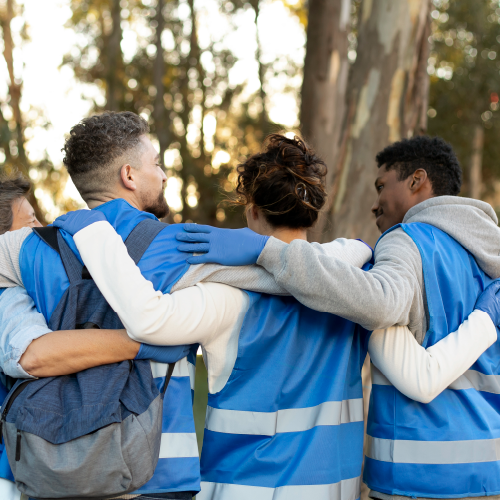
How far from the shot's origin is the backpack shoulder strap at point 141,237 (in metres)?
1.69

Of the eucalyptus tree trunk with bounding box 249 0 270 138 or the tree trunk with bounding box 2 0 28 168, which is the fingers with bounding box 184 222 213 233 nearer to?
the tree trunk with bounding box 2 0 28 168

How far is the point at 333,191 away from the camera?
453cm

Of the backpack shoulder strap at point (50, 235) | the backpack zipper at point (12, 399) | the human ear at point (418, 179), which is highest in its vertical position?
the human ear at point (418, 179)

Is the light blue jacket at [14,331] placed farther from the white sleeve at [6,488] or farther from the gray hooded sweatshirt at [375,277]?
the gray hooded sweatshirt at [375,277]

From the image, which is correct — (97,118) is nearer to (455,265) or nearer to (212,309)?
(212,309)

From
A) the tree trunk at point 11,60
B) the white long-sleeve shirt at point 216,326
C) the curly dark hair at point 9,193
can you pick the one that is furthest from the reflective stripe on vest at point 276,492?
the tree trunk at point 11,60

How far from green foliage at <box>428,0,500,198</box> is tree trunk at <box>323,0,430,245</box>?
1608 cm

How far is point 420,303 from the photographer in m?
1.84

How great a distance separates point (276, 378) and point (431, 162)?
113 cm

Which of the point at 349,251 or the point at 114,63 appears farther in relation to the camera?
the point at 114,63

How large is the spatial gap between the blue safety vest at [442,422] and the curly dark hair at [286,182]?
35 cm

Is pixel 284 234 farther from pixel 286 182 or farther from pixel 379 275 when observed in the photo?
pixel 379 275

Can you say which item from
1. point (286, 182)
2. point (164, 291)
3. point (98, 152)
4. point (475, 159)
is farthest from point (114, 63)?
point (164, 291)

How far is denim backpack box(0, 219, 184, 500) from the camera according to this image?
4.67 feet
